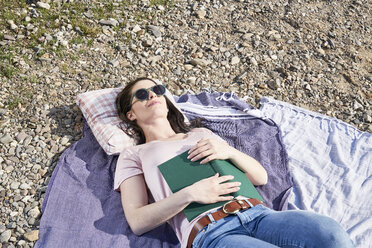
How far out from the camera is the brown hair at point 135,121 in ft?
14.9

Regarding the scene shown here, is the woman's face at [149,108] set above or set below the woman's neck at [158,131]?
above

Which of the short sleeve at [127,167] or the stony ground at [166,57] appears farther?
the stony ground at [166,57]

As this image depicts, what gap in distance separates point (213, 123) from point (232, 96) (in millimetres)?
681

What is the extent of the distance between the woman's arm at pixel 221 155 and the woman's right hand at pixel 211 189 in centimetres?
23

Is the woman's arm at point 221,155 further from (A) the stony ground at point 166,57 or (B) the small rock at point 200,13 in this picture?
(B) the small rock at point 200,13

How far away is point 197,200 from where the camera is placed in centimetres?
335

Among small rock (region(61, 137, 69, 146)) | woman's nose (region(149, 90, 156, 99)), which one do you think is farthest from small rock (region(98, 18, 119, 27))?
woman's nose (region(149, 90, 156, 99))

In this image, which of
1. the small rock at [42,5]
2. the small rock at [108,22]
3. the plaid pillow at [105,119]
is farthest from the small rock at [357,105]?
the small rock at [42,5]

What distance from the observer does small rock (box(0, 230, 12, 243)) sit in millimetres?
3951

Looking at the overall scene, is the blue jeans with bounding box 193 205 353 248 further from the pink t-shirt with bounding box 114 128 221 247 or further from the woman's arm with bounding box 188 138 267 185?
the woman's arm with bounding box 188 138 267 185

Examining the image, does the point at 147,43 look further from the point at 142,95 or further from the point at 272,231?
the point at 272,231

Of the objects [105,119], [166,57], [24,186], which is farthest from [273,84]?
[24,186]

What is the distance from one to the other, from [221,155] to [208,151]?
0.45ft

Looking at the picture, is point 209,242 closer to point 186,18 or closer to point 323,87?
point 323,87
